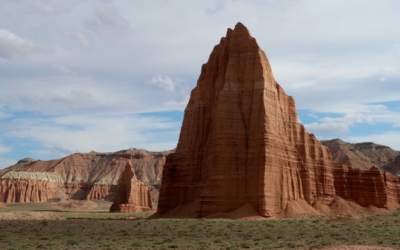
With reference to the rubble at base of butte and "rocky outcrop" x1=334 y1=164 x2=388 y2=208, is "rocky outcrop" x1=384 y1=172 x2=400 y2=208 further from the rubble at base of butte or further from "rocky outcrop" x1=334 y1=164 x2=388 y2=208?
"rocky outcrop" x1=334 y1=164 x2=388 y2=208

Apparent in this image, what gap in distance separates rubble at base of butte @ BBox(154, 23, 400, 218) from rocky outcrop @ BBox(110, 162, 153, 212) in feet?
157

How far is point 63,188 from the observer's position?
194750 mm

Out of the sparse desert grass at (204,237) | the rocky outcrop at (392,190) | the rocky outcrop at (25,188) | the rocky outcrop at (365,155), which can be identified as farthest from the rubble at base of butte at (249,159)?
the rocky outcrop at (25,188)

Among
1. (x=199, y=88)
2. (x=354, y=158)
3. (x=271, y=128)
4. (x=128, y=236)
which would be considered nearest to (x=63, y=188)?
(x=354, y=158)

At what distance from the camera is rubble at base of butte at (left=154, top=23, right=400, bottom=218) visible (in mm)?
55969

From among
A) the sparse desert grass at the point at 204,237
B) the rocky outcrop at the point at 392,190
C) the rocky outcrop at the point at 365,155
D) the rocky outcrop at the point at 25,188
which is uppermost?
the rocky outcrop at the point at 365,155

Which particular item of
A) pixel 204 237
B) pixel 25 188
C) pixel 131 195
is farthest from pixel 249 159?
pixel 25 188

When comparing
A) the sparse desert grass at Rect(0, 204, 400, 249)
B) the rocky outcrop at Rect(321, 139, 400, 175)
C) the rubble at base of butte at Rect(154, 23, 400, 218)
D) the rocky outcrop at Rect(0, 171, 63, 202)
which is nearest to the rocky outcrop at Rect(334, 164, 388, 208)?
the rubble at base of butte at Rect(154, 23, 400, 218)

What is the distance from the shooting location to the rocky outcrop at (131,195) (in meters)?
112

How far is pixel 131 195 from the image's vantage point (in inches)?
4464

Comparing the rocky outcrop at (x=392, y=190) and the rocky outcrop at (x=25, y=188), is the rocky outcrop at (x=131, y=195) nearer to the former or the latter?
the rocky outcrop at (x=392, y=190)

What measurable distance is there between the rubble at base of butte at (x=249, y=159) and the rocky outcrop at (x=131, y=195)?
47951 millimetres

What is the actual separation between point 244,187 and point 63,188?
151569 mm

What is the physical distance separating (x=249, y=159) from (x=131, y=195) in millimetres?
61554
